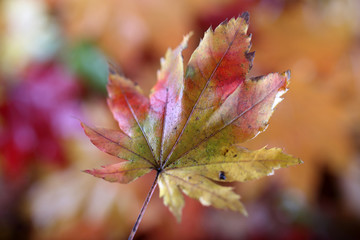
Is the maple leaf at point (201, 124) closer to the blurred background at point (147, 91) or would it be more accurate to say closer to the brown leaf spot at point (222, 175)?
the brown leaf spot at point (222, 175)

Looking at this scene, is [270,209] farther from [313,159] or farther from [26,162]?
[26,162]

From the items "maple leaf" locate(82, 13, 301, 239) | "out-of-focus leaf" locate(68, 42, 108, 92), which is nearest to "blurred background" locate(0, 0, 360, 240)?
"out-of-focus leaf" locate(68, 42, 108, 92)

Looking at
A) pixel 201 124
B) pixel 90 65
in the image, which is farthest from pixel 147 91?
pixel 201 124

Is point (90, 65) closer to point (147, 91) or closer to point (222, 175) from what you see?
point (147, 91)

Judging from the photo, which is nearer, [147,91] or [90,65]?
[147,91]

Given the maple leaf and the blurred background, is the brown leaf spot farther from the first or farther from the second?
the blurred background

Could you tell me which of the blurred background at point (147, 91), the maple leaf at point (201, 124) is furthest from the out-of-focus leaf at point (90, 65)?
the maple leaf at point (201, 124)
